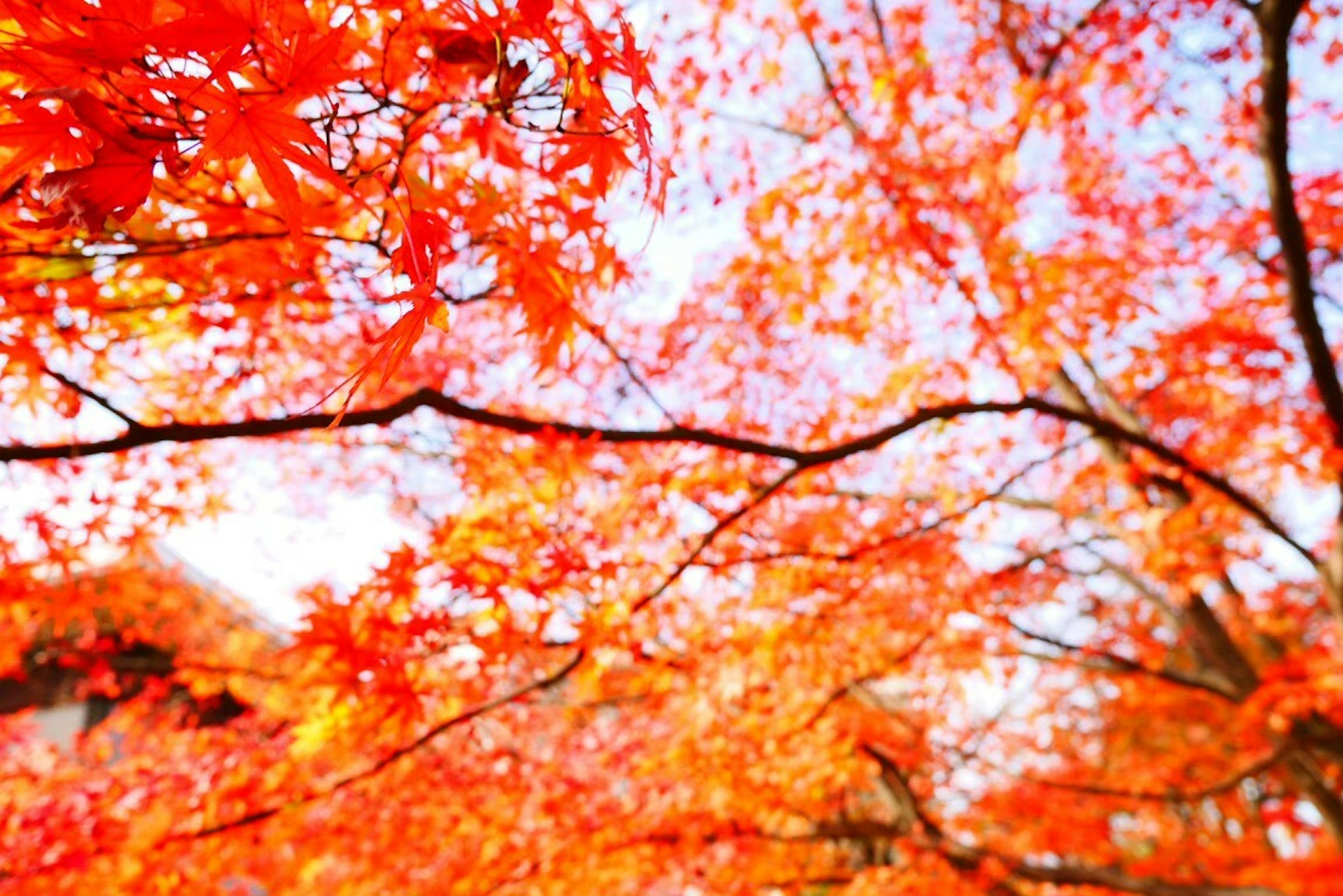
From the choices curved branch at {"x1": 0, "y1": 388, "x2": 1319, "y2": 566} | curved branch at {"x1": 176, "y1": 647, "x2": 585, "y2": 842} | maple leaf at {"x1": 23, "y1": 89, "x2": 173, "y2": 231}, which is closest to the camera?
maple leaf at {"x1": 23, "y1": 89, "x2": 173, "y2": 231}

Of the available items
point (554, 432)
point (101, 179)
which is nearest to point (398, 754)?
point (554, 432)

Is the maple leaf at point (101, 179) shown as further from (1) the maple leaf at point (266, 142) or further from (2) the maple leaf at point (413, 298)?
(2) the maple leaf at point (413, 298)

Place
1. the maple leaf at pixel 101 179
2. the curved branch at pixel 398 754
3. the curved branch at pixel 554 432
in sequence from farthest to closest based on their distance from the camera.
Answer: the curved branch at pixel 398 754, the curved branch at pixel 554 432, the maple leaf at pixel 101 179

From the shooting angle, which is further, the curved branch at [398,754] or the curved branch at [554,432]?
the curved branch at [398,754]

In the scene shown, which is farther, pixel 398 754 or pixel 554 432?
pixel 398 754

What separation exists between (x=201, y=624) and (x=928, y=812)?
9.39 m

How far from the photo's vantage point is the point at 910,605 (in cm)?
674

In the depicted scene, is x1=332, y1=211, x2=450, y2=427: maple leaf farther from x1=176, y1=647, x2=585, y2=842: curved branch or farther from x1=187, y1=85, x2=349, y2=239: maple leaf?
x1=176, y1=647, x2=585, y2=842: curved branch

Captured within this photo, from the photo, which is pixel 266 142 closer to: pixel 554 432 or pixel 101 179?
pixel 101 179

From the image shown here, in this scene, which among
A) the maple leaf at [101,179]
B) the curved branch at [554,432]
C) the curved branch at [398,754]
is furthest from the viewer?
the curved branch at [398,754]

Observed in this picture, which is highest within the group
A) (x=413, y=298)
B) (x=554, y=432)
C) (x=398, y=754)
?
(x=554, y=432)

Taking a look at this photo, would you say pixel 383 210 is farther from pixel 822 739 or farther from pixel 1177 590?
pixel 1177 590

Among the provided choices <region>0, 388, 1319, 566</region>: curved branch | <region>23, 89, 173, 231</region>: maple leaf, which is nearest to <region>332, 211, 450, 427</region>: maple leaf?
<region>0, 388, 1319, 566</region>: curved branch

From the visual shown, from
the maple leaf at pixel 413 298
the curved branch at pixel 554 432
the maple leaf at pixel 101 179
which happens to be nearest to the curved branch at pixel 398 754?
the curved branch at pixel 554 432
